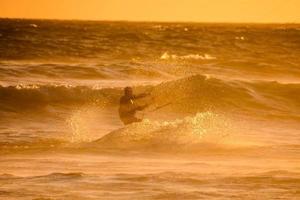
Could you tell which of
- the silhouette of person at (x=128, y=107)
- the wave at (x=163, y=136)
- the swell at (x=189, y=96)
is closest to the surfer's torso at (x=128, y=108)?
the silhouette of person at (x=128, y=107)

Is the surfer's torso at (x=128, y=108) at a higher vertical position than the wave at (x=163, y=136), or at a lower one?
higher

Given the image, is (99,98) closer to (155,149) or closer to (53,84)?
(53,84)

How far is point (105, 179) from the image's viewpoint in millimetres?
12672

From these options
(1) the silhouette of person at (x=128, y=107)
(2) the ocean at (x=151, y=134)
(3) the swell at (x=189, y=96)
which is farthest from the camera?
(3) the swell at (x=189, y=96)

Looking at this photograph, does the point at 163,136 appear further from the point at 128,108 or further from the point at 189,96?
the point at 189,96

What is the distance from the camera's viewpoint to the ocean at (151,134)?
39.9 ft

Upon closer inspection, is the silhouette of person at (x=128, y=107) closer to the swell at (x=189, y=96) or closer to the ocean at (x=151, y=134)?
the ocean at (x=151, y=134)

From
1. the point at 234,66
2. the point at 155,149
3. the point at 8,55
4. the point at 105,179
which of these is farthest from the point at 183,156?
the point at 8,55

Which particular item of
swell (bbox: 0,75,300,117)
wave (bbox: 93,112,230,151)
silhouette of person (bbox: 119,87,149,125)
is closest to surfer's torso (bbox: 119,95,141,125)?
silhouette of person (bbox: 119,87,149,125)

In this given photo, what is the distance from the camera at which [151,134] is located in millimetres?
18031

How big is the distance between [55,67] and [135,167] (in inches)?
831

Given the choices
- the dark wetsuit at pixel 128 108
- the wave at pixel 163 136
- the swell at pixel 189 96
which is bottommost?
the wave at pixel 163 136

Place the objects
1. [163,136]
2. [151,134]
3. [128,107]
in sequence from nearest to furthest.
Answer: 1. [163,136]
2. [151,134]
3. [128,107]

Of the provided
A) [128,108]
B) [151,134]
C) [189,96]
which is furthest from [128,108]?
[189,96]
